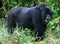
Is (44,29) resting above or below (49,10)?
below

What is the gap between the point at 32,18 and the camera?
29.5ft

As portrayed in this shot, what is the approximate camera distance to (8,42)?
7.18 meters

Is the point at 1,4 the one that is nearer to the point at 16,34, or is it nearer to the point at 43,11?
the point at 43,11

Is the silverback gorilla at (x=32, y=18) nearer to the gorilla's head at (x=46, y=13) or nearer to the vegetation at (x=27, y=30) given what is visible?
the gorilla's head at (x=46, y=13)

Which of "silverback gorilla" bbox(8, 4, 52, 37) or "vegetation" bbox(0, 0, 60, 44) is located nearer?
"vegetation" bbox(0, 0, 60, 44)

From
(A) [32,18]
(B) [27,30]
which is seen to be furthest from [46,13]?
(B) [27,30]

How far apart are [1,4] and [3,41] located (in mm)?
6436

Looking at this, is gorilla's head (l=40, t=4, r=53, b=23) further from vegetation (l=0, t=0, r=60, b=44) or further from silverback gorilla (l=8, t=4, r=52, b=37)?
vegetation (l=0, t=0, r=60, b=44)

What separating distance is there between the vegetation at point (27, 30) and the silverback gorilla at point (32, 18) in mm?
318

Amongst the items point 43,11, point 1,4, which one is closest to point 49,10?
point 43,11

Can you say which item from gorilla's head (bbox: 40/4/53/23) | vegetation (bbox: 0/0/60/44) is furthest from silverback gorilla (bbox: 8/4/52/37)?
vegetation (bbox: 0/0/60/44)

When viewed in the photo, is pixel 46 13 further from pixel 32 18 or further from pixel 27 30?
pixel 27 30

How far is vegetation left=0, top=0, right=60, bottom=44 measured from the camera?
726cm

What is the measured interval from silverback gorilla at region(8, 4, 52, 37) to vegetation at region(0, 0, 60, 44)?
12.5 inches
